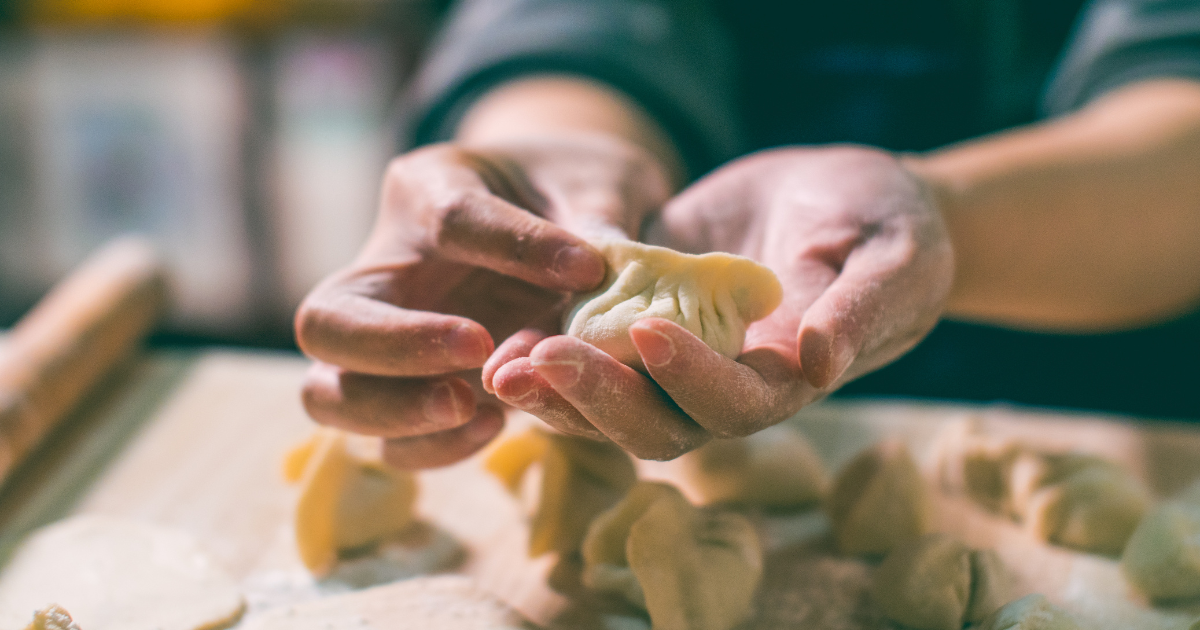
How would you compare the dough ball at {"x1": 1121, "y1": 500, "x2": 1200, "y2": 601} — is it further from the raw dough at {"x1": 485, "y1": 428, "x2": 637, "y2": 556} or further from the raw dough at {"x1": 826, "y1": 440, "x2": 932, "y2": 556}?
the raw dough at {"x1": 485, "y1": 428, "x2": 637, "y2": 556}

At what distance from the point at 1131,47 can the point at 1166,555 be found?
1.02 metres

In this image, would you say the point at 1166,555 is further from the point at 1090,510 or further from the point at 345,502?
the point at 345,502

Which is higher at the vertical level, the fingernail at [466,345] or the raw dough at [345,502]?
the fingernail at [466,345]

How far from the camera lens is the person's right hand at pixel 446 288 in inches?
31.1

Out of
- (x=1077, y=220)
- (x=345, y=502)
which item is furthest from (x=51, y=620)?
(x=1077, y=220)

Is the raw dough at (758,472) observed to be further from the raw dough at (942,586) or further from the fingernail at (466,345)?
the fingernail at (466,345)

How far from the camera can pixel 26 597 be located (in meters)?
0.97

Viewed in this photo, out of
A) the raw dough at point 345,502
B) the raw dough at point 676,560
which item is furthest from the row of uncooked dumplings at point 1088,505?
the raw dough at point 345,502

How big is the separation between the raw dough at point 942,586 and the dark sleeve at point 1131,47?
1097 mm

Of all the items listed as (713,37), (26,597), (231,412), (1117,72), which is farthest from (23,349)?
(1117,72)

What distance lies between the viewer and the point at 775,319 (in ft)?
2.75

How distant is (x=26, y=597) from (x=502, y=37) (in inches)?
48.1

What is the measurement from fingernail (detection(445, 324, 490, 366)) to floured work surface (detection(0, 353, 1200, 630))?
0.37m

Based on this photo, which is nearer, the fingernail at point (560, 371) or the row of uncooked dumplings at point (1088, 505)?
the fingernail at point (560, 371)
